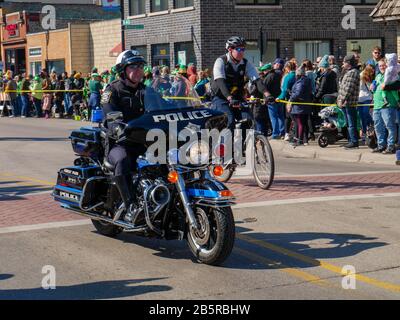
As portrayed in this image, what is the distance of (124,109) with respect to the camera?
779 centimetres

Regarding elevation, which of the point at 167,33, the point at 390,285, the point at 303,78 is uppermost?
the point at 167,33

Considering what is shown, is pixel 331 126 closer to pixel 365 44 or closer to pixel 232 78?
pixel 232 78

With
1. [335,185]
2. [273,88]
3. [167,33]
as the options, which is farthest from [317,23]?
[335,185]

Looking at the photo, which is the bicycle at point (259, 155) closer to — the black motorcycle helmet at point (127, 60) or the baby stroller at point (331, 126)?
the black motorcycle helmet at point (127, 60)

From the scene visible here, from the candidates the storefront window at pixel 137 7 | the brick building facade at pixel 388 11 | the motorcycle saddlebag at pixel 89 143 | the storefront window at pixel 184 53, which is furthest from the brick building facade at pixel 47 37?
the motorcycle saddlebag at pixel 89 143

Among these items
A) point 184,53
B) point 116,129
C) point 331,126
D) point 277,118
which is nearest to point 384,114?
point 331,126

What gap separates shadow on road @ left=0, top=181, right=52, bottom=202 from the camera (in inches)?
434

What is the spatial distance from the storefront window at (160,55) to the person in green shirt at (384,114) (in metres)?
16.5

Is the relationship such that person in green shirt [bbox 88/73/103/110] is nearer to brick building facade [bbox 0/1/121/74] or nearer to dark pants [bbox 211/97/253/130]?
brick building facade [bbox 0/1/121/74]

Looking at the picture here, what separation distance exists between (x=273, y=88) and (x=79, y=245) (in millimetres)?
11405

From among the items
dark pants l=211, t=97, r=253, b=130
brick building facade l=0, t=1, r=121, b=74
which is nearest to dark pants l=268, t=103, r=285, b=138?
dark pants l=211, t=97, r=253, b=130

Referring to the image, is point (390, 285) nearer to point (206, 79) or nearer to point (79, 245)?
point (79, 245)

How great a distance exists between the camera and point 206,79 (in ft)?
70.8

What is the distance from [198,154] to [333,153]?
9105 mm
